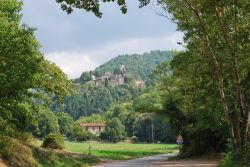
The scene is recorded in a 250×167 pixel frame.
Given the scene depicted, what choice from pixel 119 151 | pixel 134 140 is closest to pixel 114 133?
pixel 134 140

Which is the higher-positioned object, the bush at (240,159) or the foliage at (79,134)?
the foliage at (79,134)

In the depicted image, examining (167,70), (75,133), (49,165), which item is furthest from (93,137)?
(49,165)

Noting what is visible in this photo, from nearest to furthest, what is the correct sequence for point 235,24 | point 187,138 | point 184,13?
Answer: point 235,24
point 184,13
point 187,138

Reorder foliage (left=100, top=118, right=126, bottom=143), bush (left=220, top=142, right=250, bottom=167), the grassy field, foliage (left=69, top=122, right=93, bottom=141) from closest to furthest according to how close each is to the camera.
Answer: bush (left=220, top=142, right=250, bottom=167) < the grassy field < foliage (left=69, top=122, right=93, bottom=141) < foliage (left=100, top=118, right=126, bottom=143)

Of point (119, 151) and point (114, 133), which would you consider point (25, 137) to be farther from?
point (114, 133)

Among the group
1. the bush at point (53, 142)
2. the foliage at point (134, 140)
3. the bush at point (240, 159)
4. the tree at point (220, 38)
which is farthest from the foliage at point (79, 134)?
the bush at point (240, 159)

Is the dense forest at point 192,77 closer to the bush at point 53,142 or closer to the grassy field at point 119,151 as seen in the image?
the bush at point 53,142

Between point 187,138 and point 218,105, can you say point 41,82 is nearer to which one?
point 218,105

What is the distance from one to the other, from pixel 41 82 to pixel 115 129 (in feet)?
466

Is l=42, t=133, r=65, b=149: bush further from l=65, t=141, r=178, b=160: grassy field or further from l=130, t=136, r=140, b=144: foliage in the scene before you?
l=130, t=136, r=140, b=144: foliage

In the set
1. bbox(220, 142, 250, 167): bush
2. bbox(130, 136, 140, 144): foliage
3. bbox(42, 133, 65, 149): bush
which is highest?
bbox(130, 136, 140, 144): foliage

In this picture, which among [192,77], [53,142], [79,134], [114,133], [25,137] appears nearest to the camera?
[25,137]

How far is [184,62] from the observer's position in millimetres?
31578

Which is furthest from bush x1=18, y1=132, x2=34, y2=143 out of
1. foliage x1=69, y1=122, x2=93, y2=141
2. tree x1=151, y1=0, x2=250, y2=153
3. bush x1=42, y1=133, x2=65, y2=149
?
foliage x1=69, y1=122, x2=93, y2=141
